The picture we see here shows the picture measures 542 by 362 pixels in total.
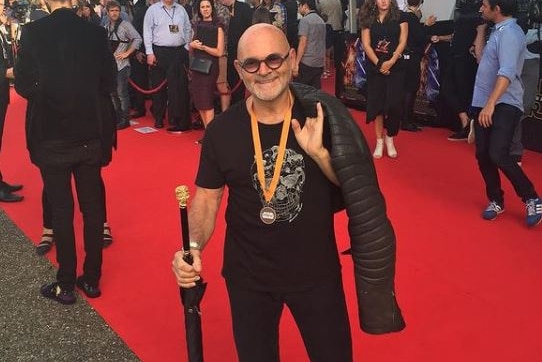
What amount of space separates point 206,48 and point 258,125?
5.28m

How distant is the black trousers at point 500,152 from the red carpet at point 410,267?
30cm

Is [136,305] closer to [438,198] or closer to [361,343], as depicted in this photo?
[361,343]

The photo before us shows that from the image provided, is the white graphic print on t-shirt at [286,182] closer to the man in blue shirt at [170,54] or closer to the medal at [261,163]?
the medal at [261,163]

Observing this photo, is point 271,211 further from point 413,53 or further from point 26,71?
point 413,53

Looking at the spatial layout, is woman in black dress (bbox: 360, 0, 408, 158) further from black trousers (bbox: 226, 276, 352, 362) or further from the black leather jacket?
black trousers (bbox: 226, 276, 352, 362)

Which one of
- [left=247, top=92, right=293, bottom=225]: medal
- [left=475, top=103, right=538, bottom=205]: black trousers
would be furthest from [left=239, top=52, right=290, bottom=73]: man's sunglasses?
[left=475, top=103, right=538, bottom=205]: black trousers

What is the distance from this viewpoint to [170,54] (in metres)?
7.84

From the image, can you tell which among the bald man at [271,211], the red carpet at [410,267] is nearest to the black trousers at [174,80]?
the red carpet at [410,267]

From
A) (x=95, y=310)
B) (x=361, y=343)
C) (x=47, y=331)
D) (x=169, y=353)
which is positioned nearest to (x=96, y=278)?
(x=95, y=310)

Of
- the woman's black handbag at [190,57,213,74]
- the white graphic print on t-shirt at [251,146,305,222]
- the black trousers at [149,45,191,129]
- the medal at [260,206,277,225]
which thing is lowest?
the black trousers at [149,45,191,129]

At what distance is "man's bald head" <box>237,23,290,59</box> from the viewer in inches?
73.6

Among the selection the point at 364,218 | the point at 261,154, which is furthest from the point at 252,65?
the point at 364,218

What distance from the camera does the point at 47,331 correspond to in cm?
329

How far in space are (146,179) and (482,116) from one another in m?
3.57
